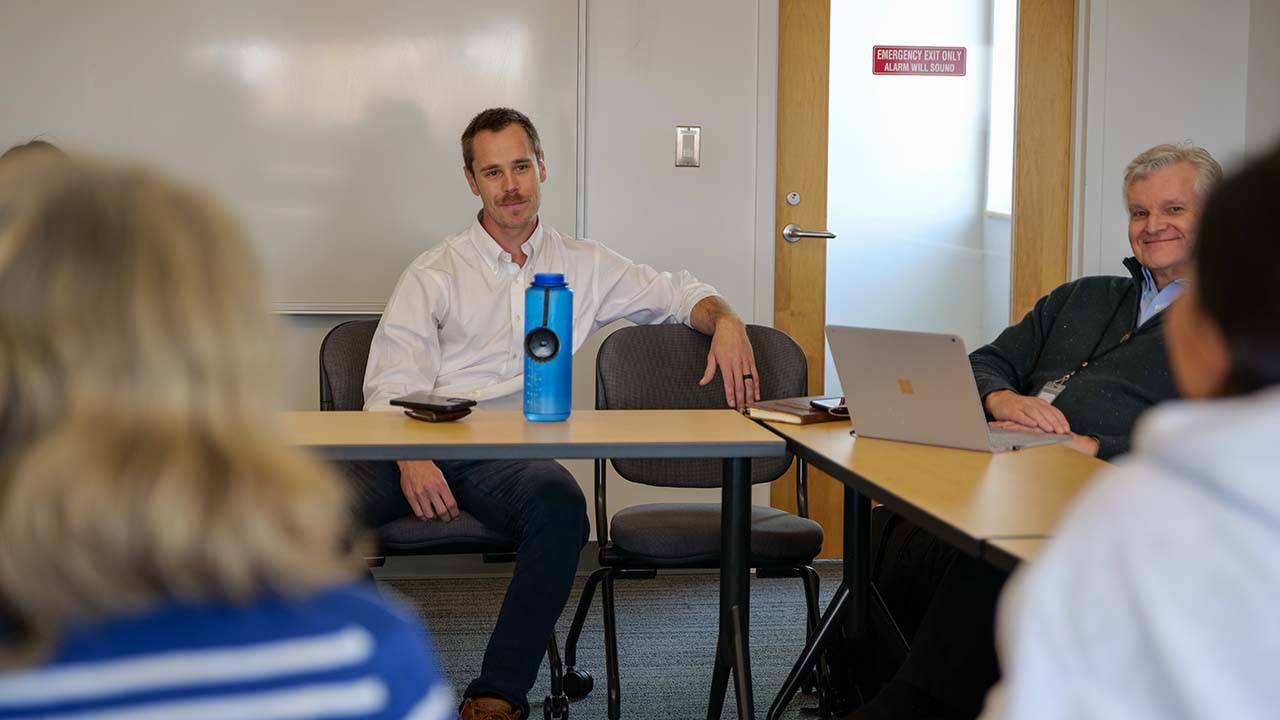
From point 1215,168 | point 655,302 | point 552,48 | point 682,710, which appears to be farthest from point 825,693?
point 552,48

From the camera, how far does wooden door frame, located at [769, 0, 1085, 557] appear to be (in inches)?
159

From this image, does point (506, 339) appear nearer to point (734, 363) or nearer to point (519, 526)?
point (734, 363)

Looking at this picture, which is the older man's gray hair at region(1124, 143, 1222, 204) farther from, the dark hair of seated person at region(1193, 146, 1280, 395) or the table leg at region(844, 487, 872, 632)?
the dark hair of seated person at region(1193, 146, 1280, 395)

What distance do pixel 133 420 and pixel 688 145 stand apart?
3.42 m

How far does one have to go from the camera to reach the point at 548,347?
2217 mm

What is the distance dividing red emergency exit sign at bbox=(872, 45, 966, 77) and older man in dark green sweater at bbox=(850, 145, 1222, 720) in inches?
58.2

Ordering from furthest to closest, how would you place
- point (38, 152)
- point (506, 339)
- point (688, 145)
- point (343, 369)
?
point (688, 145), point (506, 339), point (343, 369), point (38, 152)

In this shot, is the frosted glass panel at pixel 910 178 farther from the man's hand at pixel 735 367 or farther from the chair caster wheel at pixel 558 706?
the chair caster wheel at pixel 558 706

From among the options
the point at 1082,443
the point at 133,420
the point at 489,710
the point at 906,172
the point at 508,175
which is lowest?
the point at 489,710

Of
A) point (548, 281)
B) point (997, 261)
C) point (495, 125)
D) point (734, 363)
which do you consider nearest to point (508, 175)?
point (495, 125)

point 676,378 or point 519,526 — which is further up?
point 676,378

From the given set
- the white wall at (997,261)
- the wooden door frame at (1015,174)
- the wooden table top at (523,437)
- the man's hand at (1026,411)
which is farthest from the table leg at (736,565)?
the white wall at (997,261)

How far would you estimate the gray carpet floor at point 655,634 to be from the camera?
2.78 meters

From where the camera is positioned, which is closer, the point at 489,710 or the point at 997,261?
the point at 489,710
